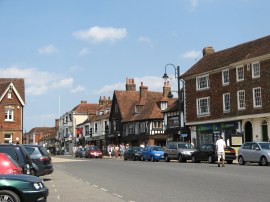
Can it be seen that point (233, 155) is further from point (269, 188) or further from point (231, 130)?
point (269, 188)

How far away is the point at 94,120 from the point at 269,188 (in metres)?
77.5

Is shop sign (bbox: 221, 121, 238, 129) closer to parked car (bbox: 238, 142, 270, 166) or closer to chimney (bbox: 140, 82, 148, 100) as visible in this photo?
parked car (bbox: 238, 142, 270, 166)

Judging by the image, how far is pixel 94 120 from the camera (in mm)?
91938

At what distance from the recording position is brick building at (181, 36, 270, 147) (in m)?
43.5

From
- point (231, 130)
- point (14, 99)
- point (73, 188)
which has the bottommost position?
point (73, 188)

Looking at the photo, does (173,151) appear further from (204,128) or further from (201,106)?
(201,106)

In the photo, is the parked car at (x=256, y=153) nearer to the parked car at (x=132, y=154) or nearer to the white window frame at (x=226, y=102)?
the white window frame at (x=226, y=102)

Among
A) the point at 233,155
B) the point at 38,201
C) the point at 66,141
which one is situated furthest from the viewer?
the point at 66,141

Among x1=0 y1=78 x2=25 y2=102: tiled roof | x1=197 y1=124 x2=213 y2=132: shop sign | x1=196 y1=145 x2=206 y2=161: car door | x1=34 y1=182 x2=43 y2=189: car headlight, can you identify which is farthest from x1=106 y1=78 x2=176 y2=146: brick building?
x1=34 y1=182 x2=43 y2=189: car headlight

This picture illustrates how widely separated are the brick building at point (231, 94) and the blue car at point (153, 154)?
6.35 metres

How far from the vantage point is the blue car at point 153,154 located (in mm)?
43688

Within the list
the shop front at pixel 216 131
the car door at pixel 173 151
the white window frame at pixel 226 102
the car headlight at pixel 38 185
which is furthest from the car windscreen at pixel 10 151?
the white window frame at pixel 226 102

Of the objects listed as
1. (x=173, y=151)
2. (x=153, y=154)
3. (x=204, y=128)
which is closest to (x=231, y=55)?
(x=204, y=128)

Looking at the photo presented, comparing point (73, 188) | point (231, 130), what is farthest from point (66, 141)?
point (73, 188)
